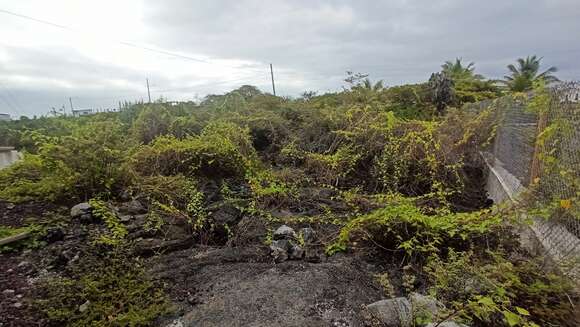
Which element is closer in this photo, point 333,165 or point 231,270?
point 231,270

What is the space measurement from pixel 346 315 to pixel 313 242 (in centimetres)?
97

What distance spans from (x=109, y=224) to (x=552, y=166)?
3661mm

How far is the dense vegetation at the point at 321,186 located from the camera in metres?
1.84

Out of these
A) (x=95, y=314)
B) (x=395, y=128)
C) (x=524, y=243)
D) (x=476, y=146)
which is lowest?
(x=524, y=243)

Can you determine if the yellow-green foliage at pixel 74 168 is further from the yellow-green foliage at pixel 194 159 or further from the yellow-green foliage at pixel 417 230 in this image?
the yellow-green foliage at pixel 417 230

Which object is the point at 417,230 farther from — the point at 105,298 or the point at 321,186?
the point at 105,298

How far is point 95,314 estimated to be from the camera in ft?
5.68

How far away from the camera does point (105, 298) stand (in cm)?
191

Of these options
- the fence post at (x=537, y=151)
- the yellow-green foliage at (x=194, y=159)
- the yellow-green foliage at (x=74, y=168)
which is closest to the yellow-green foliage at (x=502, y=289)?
the fence post at (x=537, y=151)

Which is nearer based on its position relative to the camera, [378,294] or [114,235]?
[378,294]

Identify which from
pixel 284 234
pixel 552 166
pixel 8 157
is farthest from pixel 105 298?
pixel 8 157

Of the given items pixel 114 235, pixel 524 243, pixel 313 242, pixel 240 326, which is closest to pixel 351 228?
→ pixel 313 242

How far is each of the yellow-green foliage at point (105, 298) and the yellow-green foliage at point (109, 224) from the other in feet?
1.04

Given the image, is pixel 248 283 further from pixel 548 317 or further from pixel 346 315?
pixel 548 317
